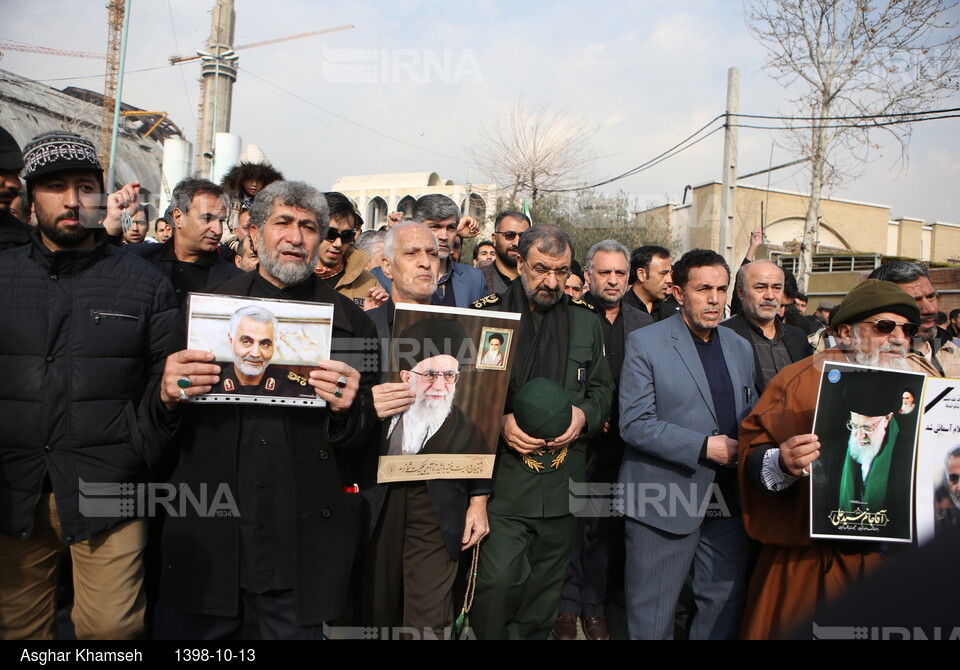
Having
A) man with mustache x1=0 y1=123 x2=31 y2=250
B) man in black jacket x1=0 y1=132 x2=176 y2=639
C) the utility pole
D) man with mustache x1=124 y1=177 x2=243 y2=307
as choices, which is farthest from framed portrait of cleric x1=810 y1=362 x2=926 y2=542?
the utility pole

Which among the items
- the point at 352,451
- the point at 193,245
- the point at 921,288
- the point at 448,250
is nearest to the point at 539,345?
the point at 352,451

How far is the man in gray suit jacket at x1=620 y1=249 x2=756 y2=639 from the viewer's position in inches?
147

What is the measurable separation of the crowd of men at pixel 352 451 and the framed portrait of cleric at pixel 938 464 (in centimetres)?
3

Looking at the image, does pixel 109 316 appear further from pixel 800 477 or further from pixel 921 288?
pixel 921 288

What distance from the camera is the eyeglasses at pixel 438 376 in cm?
318

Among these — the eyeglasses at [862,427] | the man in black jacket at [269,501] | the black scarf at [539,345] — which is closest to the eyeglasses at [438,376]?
the man in black jacket at [269,501]

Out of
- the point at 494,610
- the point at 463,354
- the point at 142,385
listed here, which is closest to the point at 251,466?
the point at 142,385

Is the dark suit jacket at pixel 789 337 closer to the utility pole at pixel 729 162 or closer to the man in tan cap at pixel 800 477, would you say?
the man in tan cap at pixel 800 477

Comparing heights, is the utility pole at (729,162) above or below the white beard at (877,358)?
above

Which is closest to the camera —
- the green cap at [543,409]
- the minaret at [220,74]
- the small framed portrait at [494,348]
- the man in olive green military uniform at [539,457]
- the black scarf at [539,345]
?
the small framed portrait at [494,348]

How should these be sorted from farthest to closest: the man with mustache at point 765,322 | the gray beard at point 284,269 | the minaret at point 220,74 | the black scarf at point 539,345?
1. the minaret at point 220,74
2. the man with mustache at point 765,322
3. the black scarf at point 539,345
4. the gray beard at point 284,269

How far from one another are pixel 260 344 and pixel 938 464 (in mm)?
2821

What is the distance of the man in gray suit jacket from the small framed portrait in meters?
0.99

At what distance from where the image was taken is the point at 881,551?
287 cm
